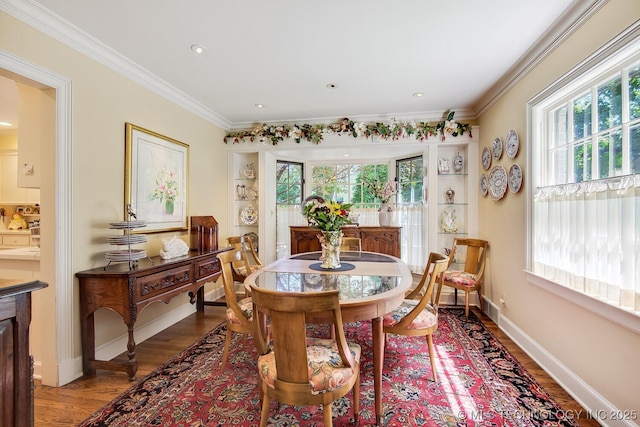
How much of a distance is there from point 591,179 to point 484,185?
5.53ft

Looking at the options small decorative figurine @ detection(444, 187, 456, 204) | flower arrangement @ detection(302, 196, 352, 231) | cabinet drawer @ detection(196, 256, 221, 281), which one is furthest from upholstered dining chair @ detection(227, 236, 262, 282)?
small decorative figurine @ detection(444, 187, 456, 204)

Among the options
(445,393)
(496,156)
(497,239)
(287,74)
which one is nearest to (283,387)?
(445,393)

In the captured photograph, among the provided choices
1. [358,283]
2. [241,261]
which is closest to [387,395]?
[358,283]

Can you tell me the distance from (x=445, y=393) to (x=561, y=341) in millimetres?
947

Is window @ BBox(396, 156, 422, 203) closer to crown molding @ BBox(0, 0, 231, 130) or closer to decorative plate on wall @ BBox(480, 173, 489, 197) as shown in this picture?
decorative plate on wall @ BBox(480, 173, 489, 197)

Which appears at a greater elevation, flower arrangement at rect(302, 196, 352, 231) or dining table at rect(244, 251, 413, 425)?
flower arrangement at rect(302, 196, 352, 231)

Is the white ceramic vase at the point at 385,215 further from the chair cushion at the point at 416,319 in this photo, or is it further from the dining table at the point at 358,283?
the chair cushion at the point at 416,319

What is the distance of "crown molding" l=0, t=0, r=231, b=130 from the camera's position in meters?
1.86

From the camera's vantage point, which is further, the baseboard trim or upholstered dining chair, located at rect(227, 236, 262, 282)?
upholstered dining chair, located at rect(227, 236, 262, 282)

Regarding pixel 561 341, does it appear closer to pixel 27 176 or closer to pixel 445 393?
pixel 445 393

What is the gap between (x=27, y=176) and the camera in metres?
2.18

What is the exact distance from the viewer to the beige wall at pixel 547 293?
1594mm

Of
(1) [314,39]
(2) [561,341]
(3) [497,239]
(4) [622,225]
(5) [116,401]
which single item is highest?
(1) [314,39]

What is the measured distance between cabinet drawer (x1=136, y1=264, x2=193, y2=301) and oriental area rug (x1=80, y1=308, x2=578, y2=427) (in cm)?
60
